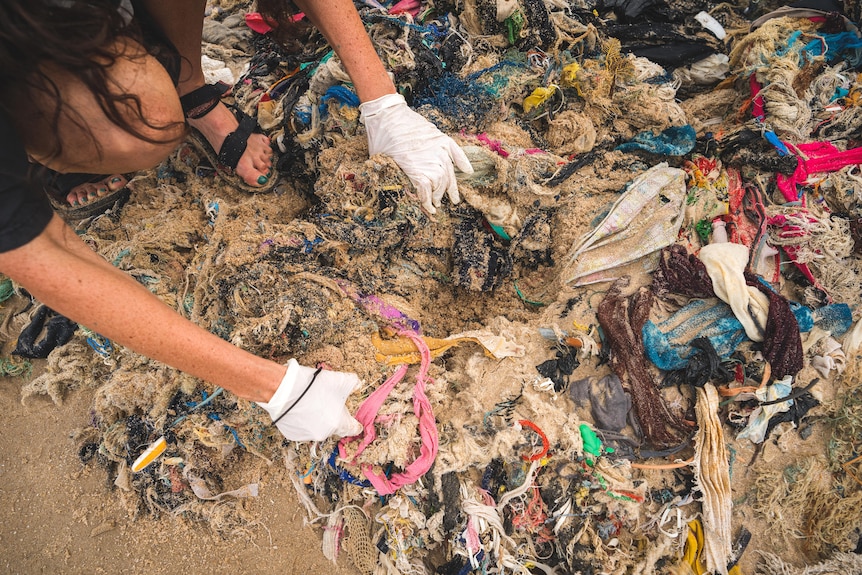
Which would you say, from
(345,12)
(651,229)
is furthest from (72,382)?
(651,229)

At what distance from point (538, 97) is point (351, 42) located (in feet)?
2.67

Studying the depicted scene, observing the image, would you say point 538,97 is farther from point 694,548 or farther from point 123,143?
point 694,548

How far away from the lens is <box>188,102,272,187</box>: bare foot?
77.5 inches

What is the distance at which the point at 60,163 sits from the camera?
1.34m

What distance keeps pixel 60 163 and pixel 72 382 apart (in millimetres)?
990

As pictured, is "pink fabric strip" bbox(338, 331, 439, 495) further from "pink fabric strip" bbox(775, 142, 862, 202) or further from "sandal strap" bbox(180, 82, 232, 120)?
"pink fabric strip" bbox(775, 142, 862, 202)

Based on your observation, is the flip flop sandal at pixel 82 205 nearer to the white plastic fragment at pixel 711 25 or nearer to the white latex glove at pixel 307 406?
the white latex glove at pixel 307 406

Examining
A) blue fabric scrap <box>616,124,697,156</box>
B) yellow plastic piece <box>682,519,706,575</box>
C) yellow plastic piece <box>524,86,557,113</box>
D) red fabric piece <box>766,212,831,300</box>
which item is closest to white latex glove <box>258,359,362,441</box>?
yellow plastic piece <box>682,519,706,575</box>

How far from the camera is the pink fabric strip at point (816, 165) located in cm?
192

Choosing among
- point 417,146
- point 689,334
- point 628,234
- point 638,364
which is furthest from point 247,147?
point 689,334

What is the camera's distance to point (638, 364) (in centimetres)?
161

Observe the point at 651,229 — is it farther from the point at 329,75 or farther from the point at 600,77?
the point at 329,75

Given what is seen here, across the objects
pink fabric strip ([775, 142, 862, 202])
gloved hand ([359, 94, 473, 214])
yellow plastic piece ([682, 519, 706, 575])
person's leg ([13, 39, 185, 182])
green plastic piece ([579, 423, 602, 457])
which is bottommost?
yellow plastic piece ([682, 519, 706, 575])

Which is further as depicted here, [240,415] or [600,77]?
[600,77]
